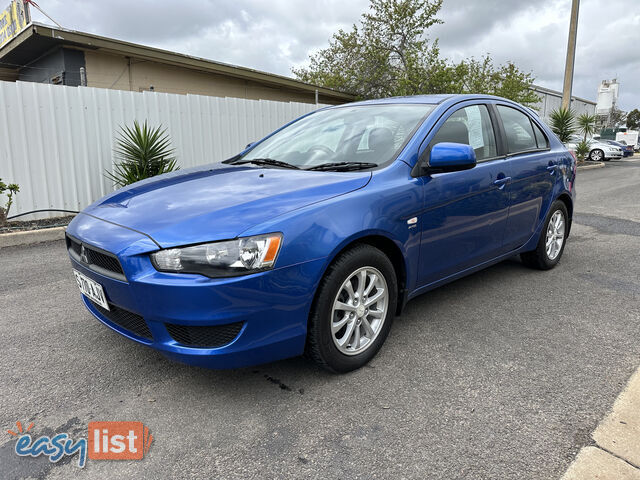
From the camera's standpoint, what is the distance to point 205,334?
2.11m

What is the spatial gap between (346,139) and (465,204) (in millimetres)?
934

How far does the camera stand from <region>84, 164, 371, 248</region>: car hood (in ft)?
7.01

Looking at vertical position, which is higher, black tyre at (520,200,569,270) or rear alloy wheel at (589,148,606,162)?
rear alloy wheel at (589,148,606,162)

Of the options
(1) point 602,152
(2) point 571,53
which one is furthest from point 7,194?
(1) point 602,152

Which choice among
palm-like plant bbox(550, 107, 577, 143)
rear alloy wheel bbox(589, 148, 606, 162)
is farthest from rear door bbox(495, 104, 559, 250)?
rear alloy wheel bbox(589, 148, 606, 162)

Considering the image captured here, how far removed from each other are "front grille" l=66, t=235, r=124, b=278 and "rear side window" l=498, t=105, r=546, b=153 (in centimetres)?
303

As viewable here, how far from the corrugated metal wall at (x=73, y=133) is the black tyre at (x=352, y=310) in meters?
5.82

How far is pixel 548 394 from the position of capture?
2.37 metres

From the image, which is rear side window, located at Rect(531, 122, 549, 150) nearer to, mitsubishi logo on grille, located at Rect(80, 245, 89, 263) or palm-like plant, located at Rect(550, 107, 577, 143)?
mitsubishi logo on grille, located at Rect(80, 245, 89, 263)

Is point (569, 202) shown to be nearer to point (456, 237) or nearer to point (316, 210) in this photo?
point (456, 237)

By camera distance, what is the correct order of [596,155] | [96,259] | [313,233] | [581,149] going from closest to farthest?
[313,233] < [96,259] < [581,149] < [596,155]

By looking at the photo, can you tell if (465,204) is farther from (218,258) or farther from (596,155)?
(596,155)

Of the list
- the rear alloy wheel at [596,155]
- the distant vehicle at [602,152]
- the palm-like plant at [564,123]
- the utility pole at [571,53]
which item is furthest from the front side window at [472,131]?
the rear alloy wheel at [596,155]

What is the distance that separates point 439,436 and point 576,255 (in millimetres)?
3864
